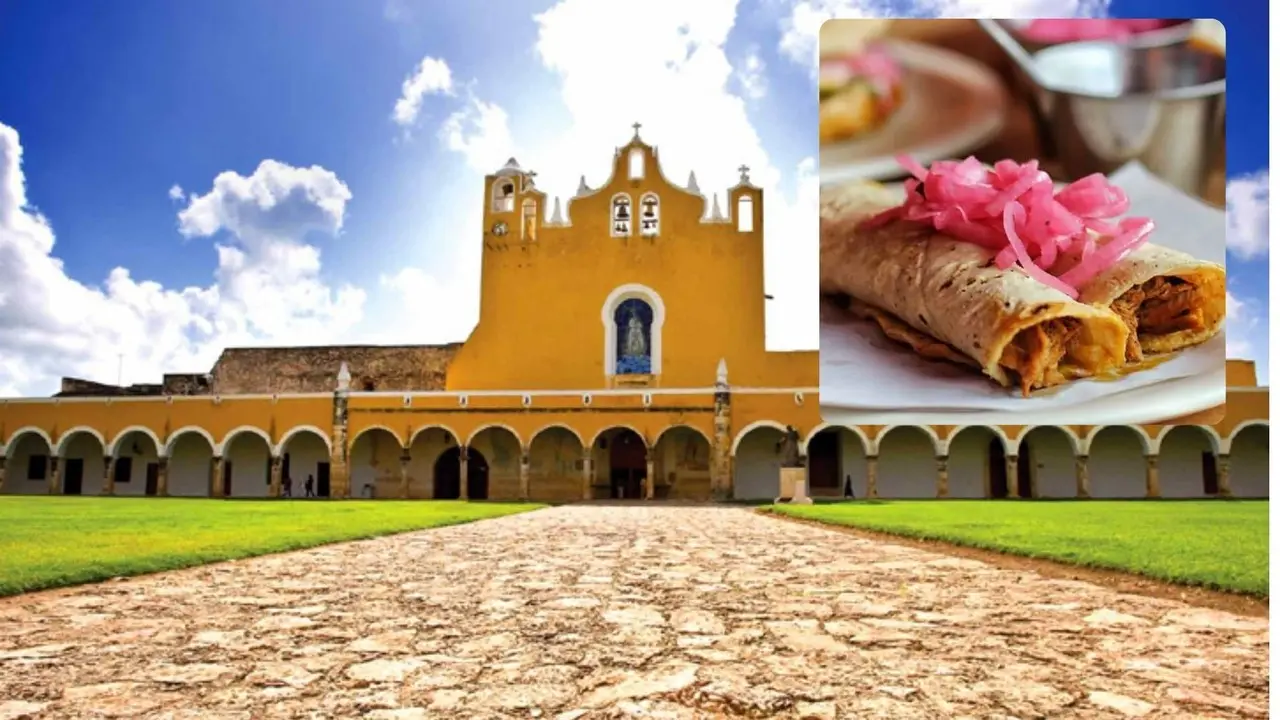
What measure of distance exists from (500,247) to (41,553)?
2090cm

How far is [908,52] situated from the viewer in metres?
5.28

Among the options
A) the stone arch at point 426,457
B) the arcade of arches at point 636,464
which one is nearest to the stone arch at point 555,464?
the arcade of arches at point 636,464

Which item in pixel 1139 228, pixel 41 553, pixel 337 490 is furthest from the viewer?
pixel 337 490

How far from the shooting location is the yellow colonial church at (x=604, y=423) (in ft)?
75.3

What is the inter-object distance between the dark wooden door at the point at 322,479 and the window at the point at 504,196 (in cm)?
867

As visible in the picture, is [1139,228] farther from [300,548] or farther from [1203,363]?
[300,548]

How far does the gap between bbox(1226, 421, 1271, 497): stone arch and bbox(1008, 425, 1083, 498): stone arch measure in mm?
3645

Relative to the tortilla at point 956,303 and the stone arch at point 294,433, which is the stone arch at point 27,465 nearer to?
the stone arch at point 294,433

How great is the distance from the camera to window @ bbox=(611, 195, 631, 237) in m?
26.4

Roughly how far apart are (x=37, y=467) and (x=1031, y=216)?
29.5m

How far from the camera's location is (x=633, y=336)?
1019 inches

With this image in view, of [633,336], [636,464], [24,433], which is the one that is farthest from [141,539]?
→ [24,433]

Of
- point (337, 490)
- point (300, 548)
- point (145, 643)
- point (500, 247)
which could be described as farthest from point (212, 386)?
point (145, 643)

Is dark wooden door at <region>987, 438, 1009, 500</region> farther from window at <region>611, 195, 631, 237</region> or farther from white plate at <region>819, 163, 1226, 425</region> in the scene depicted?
white plate at <region>819, 163, 1226, 425</region>
